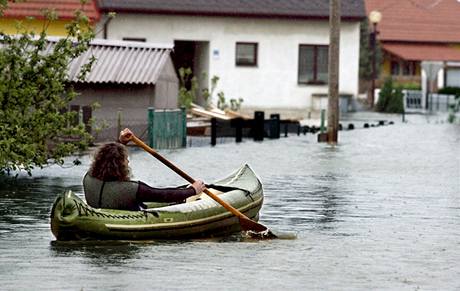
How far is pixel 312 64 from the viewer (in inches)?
2399

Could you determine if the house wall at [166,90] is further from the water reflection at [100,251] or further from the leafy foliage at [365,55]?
the leafy foliage at [365,55]

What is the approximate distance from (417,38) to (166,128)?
4945 cm

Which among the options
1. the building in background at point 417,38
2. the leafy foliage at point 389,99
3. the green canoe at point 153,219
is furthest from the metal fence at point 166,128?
the building in background at point 417,38

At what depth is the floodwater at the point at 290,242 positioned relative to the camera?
14203mm

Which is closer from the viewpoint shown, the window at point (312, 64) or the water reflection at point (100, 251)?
the water reflection at point (100, 251)

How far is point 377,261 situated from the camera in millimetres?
15852

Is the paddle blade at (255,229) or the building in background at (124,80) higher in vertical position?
the building in background at (124,80)

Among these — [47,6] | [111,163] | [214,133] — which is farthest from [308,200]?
[47,6]

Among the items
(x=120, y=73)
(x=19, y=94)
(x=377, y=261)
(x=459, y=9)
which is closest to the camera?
(x=377, y=261)

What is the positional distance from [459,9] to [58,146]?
62.3 metres

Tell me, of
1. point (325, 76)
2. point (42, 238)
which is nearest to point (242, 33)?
point (325, 76)

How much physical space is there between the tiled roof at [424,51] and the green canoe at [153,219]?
6590 centimetres

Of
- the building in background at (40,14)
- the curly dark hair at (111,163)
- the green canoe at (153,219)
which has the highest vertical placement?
the building in background at (40,14)

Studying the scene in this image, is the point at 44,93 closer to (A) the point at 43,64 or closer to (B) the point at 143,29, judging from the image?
(A) the point at 43,64
